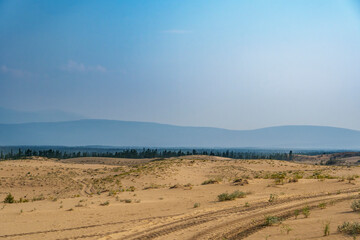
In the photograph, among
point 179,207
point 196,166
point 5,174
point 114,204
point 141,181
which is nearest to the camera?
point 179,207

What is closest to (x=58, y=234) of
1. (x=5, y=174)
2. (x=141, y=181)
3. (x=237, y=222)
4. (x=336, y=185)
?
(x=237, y=222)

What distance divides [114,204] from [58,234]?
6.93m

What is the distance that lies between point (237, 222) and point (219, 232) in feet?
5.39

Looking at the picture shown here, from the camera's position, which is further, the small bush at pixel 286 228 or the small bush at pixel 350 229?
the small bush at pixel 286 228

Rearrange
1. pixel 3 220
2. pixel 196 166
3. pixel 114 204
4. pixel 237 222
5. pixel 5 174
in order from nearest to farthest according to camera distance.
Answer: pixel 237 222 → pixel 3 220 → pixel 114 204 → pixel 5 174 → pixel 196 166

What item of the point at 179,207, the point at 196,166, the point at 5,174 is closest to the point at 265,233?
the point at 179,207

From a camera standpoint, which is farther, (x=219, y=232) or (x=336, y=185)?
(x=336, y=185)

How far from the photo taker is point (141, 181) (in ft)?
117

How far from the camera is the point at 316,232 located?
10.4 m

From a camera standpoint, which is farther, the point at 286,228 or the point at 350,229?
the point at 286,228

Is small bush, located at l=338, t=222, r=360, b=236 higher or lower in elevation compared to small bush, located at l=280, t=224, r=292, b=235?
higher

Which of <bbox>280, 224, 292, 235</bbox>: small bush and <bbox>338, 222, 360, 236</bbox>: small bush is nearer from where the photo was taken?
<bbox>338, 222, 360, 236</bbox>: small bush

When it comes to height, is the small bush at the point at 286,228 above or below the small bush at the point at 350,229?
below

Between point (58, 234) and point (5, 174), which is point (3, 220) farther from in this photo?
point (5, 174)
